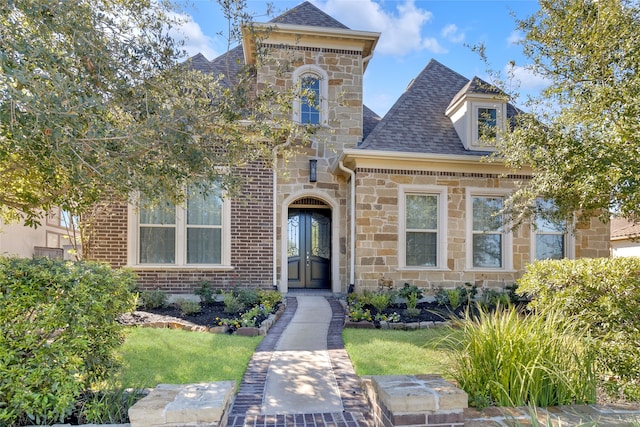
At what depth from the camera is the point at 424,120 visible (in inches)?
405

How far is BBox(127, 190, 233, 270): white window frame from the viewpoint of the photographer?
8.77 meters

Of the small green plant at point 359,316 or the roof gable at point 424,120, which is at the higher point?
the roof gable at point 424,120

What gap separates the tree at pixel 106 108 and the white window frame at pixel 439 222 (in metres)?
4.22

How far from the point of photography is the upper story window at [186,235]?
8906 mm

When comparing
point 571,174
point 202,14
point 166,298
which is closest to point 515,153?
point 571,174

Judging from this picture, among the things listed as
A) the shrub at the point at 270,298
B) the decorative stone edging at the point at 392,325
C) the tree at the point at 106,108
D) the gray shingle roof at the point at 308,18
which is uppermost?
the gray shingle roof at the point at 308,18

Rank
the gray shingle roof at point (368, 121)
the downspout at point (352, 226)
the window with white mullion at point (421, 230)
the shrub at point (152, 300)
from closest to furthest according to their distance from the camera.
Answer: the shrub at point (152, 300) < the downspout at point (352, 226) < the window with white mullion at point (421, 230) < the gray shingle roof at point (368, 121)

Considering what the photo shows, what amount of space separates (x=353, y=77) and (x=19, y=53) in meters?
8.13

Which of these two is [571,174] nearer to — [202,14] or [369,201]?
[369,201]

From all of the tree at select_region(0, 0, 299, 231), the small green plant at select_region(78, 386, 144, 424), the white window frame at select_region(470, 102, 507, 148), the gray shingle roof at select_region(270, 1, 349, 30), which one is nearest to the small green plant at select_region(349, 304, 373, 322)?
the tree at select_region(0, 0, 299, 231)

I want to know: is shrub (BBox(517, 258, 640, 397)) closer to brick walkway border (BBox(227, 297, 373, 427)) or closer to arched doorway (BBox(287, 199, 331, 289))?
brick walkway border (BBox(227, 297, 373, 427))

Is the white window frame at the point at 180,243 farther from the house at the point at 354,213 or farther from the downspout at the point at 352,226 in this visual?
the downspout at the point at 352,226

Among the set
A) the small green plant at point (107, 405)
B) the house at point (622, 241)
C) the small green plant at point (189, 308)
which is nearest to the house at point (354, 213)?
the small green plant at point (189, 308)

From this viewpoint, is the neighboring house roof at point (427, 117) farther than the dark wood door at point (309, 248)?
No
